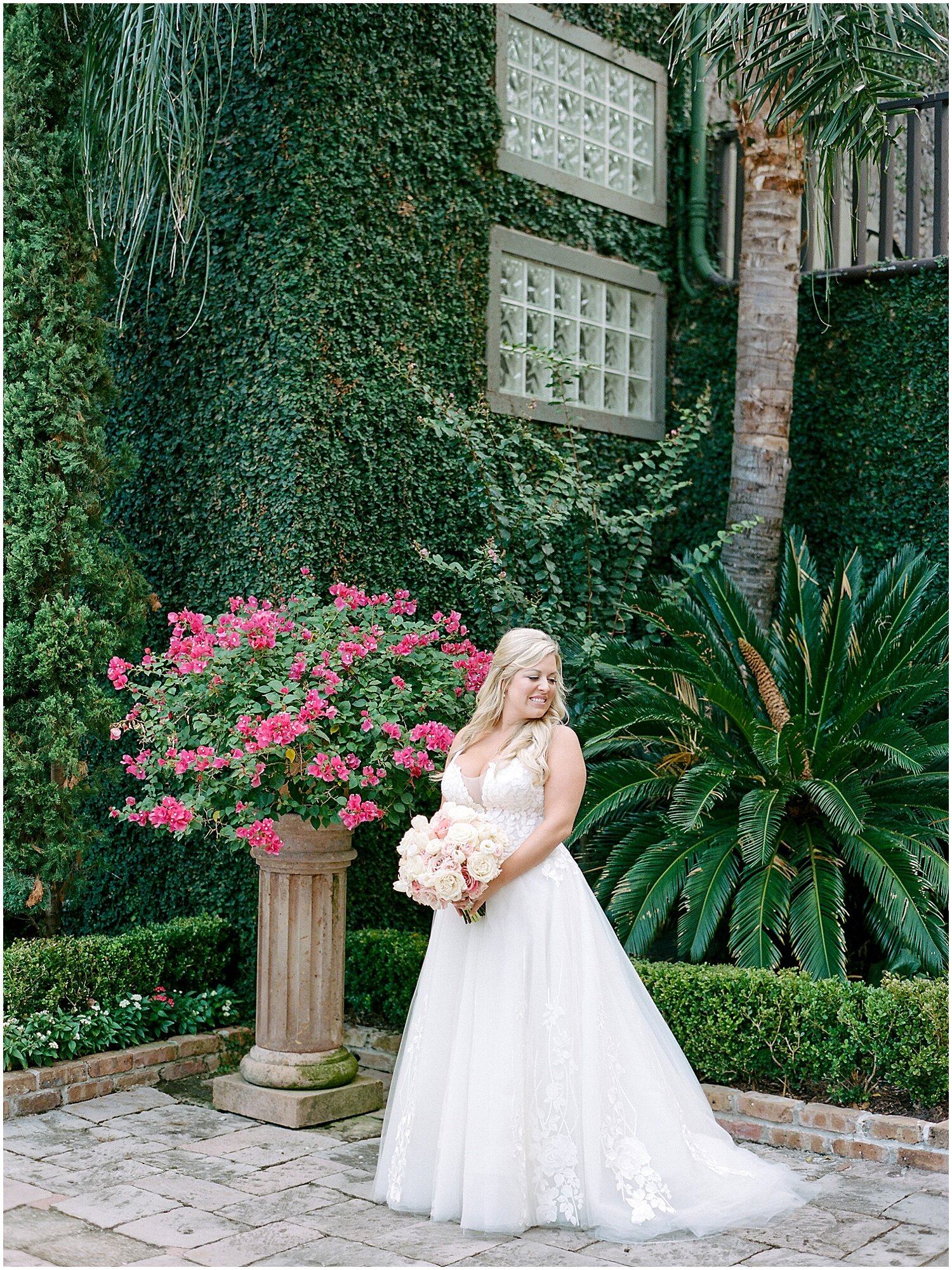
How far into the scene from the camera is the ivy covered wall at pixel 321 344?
6.72 meters

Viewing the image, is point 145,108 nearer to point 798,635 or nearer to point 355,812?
point 355,812

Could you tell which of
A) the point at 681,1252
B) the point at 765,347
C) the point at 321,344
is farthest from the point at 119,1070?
the point at 765,347

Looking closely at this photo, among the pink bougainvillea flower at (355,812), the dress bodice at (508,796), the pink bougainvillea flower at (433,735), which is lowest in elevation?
the pink bougainvillea flower at (355,812)

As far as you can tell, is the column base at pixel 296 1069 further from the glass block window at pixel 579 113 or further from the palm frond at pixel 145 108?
the glass block window at pixel 579 113

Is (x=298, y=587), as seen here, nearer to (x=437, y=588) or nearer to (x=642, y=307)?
(x=437, y=588)

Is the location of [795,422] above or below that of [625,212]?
below

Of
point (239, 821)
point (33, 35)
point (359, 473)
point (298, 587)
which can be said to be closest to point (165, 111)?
point (33, 35)

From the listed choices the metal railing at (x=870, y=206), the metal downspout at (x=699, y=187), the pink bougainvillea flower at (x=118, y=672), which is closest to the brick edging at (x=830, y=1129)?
the pink bougainvillea flower at (x=118, y=672)

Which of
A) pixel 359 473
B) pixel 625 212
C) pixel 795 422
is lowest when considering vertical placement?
pixel 359 473

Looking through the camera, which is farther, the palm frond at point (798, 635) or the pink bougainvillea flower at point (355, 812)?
the palm frond at point (798, 635)

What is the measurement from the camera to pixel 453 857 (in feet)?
13.7

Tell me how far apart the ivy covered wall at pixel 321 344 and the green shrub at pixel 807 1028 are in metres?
2.08

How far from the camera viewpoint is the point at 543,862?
4.47 meters

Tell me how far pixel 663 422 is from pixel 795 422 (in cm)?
94
